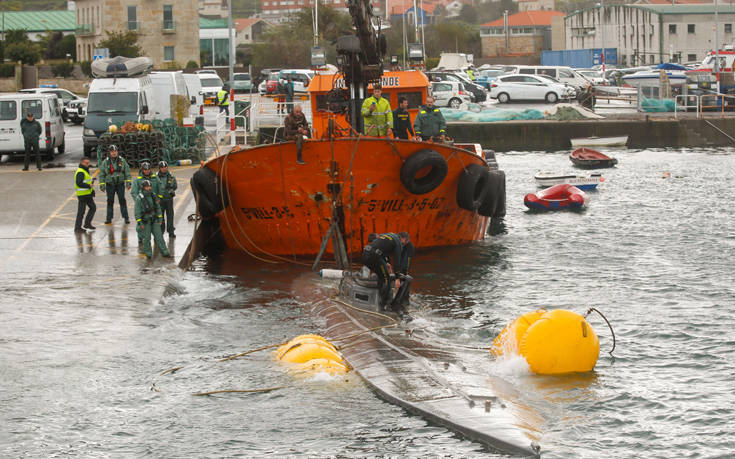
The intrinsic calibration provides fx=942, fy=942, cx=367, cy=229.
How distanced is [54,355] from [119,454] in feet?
10.3

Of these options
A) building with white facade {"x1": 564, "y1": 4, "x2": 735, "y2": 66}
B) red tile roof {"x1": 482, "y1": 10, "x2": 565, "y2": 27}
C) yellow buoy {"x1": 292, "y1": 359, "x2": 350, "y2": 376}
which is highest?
red tile roof {"x1": 482, "y1": 10, "x2": 565, "y2": 27}

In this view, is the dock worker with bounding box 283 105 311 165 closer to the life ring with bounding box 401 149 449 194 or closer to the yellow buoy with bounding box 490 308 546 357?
the life ring with bounding box 401 149 449 194

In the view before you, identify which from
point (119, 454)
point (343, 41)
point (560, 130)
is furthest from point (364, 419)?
point (560, 130)

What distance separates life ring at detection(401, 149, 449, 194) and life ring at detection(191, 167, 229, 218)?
3.45 m

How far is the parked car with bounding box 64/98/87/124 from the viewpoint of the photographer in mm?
42500

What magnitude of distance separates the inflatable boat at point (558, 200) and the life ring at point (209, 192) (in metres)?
10.8

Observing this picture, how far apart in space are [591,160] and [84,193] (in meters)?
21.5

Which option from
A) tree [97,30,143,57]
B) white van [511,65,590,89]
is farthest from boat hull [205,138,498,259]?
tree [97,30,143,57]

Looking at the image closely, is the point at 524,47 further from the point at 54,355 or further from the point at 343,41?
the point at 54,355

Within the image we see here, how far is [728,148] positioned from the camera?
39594 millimetres

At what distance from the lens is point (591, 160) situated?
3447 centimetres

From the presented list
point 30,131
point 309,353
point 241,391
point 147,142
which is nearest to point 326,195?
point 309,353

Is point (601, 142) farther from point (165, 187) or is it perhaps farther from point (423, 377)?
point (423, 377)

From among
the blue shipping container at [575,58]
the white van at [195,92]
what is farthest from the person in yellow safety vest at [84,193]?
the blue shipping container at [575,58]
